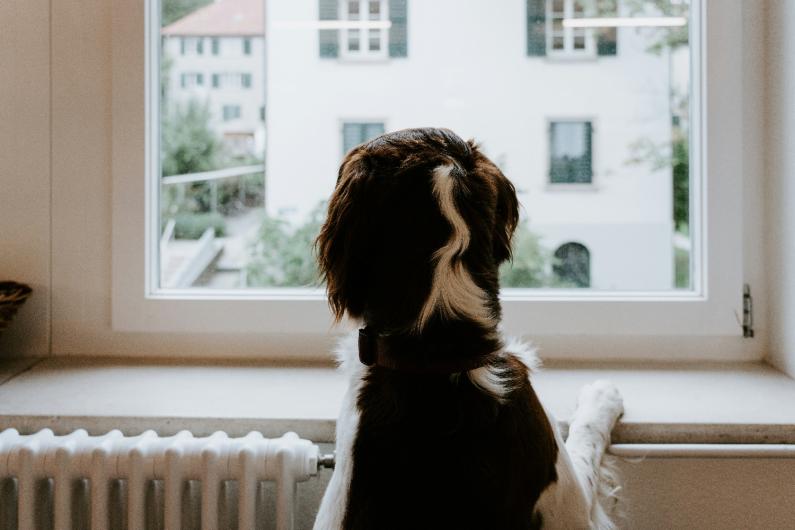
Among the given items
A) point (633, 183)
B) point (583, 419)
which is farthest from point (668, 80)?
point (583, 419)

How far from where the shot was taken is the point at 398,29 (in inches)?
65.6

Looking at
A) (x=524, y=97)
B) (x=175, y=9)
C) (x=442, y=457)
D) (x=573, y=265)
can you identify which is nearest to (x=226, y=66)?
(x=175, y=9)

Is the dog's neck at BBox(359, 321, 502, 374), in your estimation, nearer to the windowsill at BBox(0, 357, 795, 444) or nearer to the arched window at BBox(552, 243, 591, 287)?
the windowsill at BBox(0, 357, 795, 444)

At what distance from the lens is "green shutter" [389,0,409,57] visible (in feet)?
5.45

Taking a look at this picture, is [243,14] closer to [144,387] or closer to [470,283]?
[144,387]

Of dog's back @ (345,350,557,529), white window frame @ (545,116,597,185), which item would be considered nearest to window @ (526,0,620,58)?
white window frame @ (545,116,597,185)

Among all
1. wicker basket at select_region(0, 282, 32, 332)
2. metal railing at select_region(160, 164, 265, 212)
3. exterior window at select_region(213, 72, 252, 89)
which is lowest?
wicker basket at select_region(0, 282, 32, 332)

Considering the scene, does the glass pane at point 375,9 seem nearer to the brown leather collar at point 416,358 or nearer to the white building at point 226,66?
the white building at point 226,66

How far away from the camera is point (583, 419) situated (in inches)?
48.9

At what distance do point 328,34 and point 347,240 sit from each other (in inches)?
32.5

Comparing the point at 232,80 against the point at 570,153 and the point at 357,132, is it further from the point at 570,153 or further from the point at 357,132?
the point at 570,153

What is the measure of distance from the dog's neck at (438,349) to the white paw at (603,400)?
1.12 feet

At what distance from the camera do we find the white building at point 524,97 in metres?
1.66

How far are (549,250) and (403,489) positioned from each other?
2.83ft
